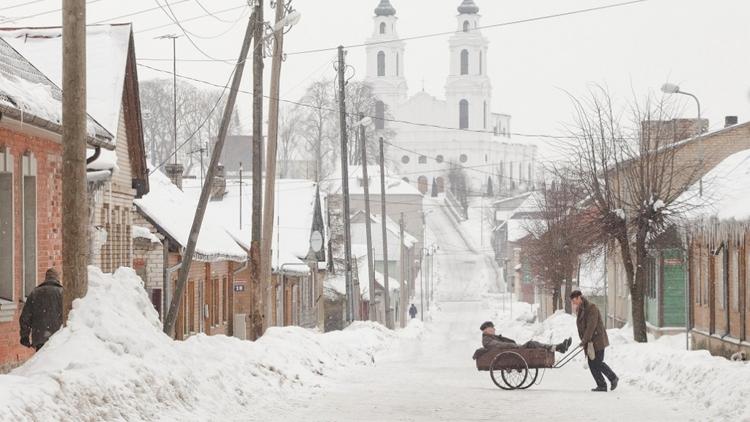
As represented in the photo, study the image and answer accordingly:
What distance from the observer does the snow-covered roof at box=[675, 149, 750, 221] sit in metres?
30.4

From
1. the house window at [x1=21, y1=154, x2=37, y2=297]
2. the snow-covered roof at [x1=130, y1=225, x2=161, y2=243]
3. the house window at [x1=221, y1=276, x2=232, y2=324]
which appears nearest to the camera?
the house window at [x1=21, y1=154, x2=37, y2=297]

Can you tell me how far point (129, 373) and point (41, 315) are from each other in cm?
302

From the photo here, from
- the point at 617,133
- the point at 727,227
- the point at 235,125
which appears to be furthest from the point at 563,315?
the point at 235,125

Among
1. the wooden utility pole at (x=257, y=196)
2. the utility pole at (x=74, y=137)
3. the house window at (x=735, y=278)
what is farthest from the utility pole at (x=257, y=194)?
the utility pole at (x=74, y=137)

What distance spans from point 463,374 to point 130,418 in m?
12.8

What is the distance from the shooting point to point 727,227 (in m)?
30.5

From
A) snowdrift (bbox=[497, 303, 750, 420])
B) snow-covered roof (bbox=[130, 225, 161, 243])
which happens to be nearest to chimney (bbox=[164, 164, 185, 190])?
snow-covered roof (bbox=[130, 225, 161, 243])

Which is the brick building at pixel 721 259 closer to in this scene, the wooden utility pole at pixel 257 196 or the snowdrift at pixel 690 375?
the snowdrift at pixel 690 375

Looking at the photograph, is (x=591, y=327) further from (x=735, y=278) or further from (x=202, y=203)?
(x=735, y=278)

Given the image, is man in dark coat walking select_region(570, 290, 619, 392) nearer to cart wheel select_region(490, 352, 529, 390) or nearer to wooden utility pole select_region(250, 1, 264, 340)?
cart wheel select_region(490, 352, 529, 390)

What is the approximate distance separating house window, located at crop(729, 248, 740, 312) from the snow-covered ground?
15.5ft

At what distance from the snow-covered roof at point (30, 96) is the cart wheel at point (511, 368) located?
21.2 feet

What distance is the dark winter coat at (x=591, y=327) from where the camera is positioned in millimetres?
20719

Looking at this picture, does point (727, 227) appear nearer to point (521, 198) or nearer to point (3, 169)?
point (3, 169)
